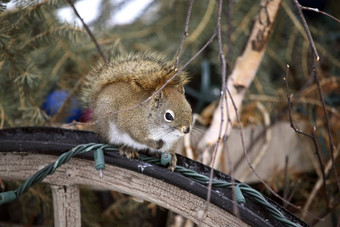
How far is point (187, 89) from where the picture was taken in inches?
63.6

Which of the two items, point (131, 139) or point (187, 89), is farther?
point (187, 89)

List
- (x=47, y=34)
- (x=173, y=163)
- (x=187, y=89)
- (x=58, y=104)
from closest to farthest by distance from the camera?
(x=173, y=163)
(x=47, y=34)
(x=58, y=104)
(x=187, y=89)

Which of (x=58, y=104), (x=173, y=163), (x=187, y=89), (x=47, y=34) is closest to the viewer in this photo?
(x=173, y=163)

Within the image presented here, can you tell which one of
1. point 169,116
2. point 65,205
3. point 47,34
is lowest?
point 65,205

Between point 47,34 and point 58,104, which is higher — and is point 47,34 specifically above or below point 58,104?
above

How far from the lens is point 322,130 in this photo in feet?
4.81

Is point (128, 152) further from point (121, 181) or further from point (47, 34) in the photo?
point (47, 34)

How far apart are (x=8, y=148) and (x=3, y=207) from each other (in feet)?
2.25

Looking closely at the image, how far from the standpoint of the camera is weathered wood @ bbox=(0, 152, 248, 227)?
688 millimetres

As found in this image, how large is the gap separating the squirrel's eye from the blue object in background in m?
0.51

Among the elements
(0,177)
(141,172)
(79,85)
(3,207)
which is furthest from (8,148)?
(3,207)

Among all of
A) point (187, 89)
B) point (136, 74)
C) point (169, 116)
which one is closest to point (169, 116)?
point (169, 116)

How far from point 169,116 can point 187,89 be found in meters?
0.84

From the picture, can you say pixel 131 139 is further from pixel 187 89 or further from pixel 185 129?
pixel 187 89
